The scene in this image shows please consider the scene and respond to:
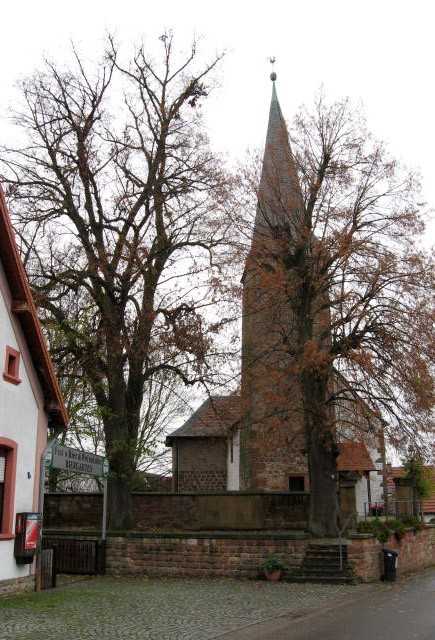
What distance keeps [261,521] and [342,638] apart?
46.9ft

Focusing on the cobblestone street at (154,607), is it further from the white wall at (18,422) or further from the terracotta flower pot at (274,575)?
the white wall at (18,422)

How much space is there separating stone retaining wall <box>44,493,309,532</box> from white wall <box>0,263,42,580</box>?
355 inches

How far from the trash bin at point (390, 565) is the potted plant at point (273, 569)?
3.02 meters

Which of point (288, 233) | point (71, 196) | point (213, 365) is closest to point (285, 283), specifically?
point (288, 233)

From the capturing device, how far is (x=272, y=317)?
912 inches

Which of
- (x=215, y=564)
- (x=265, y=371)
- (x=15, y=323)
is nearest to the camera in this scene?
(x=15, y=323)

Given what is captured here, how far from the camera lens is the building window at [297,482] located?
3175cm

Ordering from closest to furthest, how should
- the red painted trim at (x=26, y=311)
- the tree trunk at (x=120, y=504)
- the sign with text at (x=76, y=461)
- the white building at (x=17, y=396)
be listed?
the red painted trim at (x=26, y=311), the white building at (x=17, y=396), the sign with text at (x=76, y=461), the tree trunk at (x=120, y=504)

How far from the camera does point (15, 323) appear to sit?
16.0 metres

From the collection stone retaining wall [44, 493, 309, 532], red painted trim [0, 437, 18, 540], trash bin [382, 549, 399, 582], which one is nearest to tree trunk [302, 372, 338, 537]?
trash bin [382, 549, 399, 582]

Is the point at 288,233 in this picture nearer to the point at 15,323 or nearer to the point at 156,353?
the point at 156,353

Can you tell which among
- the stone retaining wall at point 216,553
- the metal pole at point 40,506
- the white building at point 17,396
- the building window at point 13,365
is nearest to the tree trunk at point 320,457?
the stone retaining wall at point 216,553

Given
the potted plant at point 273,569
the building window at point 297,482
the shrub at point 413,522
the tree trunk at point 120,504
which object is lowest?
the potted plant at point 273,569

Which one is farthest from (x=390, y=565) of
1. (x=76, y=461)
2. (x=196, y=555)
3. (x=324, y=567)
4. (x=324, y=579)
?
(x=76, y=461)
